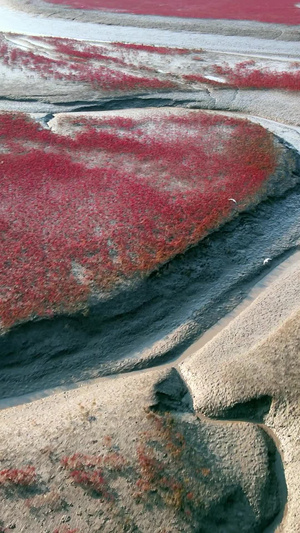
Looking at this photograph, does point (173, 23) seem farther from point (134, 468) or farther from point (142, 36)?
point (134, 468)

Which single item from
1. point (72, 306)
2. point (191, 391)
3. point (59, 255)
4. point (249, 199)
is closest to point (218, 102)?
point (249, 199)

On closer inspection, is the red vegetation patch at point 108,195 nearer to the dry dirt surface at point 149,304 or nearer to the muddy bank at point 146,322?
the dry dirt surface at point 149,304

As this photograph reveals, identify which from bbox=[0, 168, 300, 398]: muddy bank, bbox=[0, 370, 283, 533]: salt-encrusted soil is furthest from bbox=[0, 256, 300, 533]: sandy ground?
bbox=[0, 168, 300, 398]: muddy bank

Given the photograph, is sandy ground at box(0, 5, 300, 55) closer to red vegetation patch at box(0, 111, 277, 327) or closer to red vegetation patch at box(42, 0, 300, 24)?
red vegetation patch at box(42, 0, 300, 24)

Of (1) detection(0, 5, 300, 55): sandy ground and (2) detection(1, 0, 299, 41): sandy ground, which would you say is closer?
(1) detection(0, 5, 300, 55): sandy ground

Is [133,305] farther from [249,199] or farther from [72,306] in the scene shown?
[249,199]
